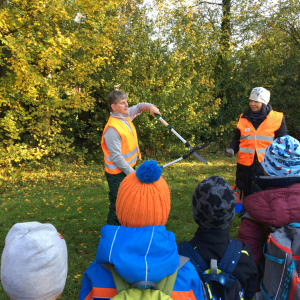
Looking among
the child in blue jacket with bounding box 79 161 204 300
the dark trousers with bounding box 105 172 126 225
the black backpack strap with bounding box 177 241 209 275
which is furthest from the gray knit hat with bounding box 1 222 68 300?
the dark trousers with bounding box 105 172 126 225

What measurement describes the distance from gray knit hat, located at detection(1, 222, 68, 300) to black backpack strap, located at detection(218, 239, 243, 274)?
2.75 ft

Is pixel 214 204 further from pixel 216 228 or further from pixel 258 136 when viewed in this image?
pixel 258 136

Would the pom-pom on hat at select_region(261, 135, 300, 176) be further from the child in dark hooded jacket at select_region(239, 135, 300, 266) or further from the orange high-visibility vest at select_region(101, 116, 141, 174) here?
the orange high-visibility vest at select_region(101, 116, 141, 174)

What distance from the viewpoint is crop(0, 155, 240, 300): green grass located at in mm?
3852

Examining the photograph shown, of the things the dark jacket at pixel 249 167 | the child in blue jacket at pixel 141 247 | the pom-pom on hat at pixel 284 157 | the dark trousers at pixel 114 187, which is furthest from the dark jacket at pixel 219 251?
the dark jacket at pixel 249 167

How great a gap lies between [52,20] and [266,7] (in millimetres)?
8105

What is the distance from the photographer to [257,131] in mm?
3613

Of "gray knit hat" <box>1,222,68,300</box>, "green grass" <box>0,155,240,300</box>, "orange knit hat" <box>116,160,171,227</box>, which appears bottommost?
"green grass" <box>0,155,240,300</box>

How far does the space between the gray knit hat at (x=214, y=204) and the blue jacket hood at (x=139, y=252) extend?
32 centimetres

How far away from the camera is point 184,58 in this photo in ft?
28.7

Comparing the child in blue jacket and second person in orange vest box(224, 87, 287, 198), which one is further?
second person in orange vest box(224, 87, 287, 198)

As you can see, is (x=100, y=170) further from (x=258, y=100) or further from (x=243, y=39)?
(x=243, y=39)

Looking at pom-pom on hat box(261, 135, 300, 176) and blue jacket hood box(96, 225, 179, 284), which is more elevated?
pom-pom on hat box(261, 135, 300, 176)

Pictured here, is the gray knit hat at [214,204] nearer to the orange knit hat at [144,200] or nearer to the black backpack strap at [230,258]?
the black backpack strap at [230,258]
